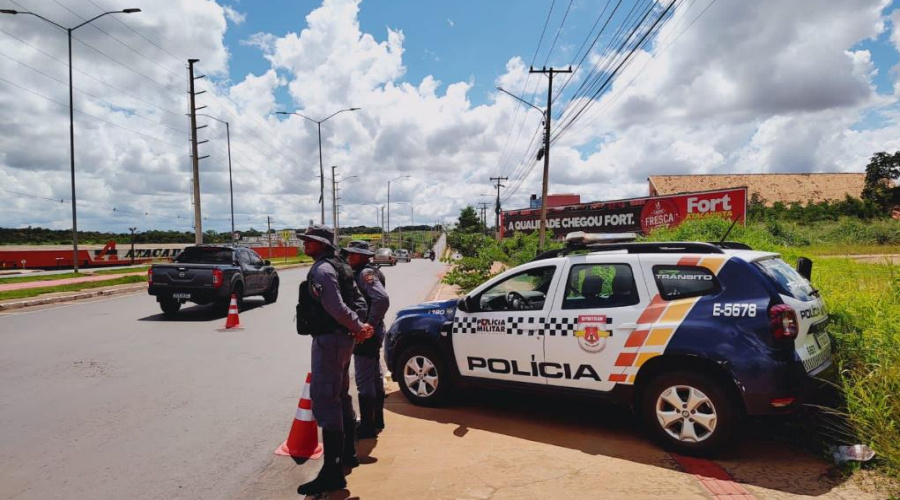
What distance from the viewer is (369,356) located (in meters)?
4.80

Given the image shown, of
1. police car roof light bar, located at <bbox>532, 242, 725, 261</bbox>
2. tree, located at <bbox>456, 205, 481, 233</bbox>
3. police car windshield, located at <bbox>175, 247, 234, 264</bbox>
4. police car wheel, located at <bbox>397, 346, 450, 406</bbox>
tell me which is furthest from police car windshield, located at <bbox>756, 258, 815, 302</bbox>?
tree, located at <bbox>456, 205, 481, 233</bbox>

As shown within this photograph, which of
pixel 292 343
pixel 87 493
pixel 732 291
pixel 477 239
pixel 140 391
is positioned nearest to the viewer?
pixel 87 493

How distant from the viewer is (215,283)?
11969 mm

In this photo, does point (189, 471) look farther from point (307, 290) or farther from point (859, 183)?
point (859, 183)

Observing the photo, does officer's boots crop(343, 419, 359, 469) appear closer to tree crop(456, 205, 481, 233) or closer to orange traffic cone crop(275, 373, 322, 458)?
orange traffic cone crop(275, 373, 322, 458)

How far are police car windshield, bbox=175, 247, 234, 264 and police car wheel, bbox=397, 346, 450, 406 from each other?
9012 millimetres

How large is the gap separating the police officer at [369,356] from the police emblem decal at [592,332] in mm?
1744

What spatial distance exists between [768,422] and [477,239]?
12.8m

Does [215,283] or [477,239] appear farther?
[477,239]

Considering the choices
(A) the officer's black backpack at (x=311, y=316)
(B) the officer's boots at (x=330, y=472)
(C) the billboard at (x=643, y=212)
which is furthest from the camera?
(C) the billboard at (x=643, y=212)

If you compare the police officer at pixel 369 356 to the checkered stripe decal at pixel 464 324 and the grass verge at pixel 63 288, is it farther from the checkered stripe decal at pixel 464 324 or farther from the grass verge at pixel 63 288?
the grass verge at pixel 63 288

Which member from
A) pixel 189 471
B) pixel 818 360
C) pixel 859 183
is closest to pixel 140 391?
pixel 189 471

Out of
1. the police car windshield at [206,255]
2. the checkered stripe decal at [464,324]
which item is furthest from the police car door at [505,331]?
the police car windshield at [206,255]

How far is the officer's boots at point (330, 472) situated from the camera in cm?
366
